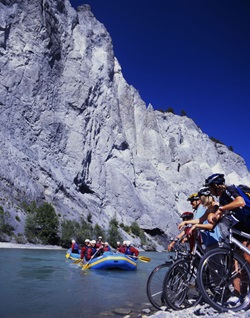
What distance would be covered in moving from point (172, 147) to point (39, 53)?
38.8 m

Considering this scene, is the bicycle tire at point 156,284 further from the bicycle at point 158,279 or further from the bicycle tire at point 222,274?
the bicycle tire at point 222,274

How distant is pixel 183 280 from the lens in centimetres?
544

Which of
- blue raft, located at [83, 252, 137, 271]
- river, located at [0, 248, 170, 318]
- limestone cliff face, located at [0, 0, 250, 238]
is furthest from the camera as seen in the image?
limestone cliff face, located at [0, 0, 250, 238]

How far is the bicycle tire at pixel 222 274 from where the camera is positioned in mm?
4453

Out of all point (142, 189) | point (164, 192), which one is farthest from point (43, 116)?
point (164, 192)

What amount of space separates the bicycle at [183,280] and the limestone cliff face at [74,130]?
34.7 m

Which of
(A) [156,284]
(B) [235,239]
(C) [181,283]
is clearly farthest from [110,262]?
(B) [235,239]

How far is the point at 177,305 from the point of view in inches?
213

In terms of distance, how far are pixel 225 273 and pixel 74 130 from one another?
51.6 metres

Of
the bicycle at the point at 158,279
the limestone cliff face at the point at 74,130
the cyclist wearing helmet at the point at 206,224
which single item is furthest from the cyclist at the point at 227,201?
the limestone cliff face at the point at 74,130

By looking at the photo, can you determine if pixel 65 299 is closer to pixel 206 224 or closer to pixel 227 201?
pixel 206 224

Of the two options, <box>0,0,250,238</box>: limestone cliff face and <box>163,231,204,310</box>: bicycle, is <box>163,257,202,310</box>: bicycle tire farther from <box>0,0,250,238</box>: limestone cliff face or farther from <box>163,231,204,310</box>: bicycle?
<box>0,0,250,238</box>: limestone cliff face

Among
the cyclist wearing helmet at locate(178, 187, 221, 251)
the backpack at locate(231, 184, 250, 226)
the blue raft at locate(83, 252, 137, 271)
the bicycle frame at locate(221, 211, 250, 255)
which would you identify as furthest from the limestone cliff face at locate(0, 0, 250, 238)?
the backpack at locate(231, 184, 250, 226)

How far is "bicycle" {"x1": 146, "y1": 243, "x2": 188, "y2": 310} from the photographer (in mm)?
5623
